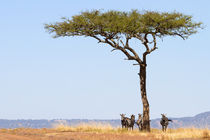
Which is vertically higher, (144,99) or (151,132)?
(144,99)

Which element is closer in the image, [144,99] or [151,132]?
[151,132]

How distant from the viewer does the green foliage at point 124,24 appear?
117 ft

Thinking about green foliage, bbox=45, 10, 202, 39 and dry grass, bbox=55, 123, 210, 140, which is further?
green foliage, bbox=45, 10, 202, 39

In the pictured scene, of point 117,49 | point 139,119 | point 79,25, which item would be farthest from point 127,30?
point 139,119

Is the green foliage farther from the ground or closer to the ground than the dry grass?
farther from the ground

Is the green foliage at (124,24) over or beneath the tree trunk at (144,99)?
over

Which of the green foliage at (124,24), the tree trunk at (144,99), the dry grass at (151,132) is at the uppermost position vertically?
the green foliage at (124,24)

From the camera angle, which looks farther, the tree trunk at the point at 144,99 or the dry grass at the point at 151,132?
the tree trunk at the point at 144,99

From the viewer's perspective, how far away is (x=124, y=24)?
3534 centimetres

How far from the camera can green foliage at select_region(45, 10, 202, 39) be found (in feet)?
117

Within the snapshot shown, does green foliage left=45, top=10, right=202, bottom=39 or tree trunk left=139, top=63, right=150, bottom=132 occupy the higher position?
green foliage left=45, top=10, right=202, bottom=39

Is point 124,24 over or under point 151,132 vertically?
over

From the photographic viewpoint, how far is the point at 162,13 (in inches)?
1435

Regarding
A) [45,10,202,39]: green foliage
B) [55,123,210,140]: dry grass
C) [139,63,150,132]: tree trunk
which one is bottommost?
[55,123,210,140]: dry grass
